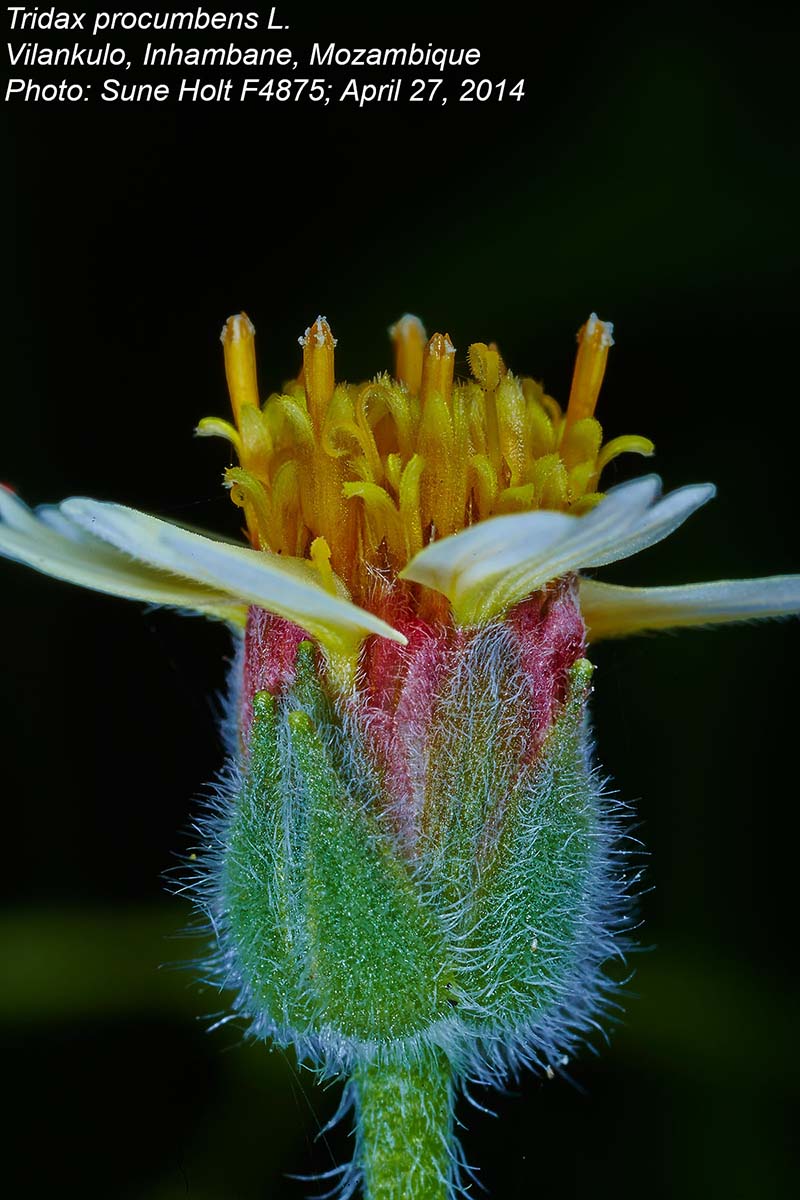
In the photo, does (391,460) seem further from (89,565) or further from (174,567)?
(89,565)

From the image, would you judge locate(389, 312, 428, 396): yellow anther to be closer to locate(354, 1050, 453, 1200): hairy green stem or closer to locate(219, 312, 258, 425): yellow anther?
locate(219, 312, 258, 425): yellow anther

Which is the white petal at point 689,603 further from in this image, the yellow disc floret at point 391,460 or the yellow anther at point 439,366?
the yellow anther at point 439,366

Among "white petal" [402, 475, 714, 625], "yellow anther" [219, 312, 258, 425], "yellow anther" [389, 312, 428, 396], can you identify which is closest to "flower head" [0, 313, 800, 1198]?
"white petal" [402, 475, 714, 625]

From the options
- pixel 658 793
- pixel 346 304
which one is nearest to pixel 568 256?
pixel 346 304

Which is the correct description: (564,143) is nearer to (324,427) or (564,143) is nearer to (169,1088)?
(324,427)

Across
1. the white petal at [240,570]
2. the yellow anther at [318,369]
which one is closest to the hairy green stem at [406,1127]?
the white petal at [240,570]
